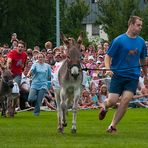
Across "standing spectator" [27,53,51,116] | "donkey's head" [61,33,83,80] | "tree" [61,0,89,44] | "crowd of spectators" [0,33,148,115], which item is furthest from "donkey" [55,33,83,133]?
"tree" [61,0,89,44]

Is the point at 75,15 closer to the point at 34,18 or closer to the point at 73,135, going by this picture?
the point at 34,18

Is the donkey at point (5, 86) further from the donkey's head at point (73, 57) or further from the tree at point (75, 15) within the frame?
the tree at point (75, 15)

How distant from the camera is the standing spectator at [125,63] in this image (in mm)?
15883

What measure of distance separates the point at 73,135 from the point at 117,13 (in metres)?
48.1

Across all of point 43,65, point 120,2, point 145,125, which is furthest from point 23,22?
point 145,125

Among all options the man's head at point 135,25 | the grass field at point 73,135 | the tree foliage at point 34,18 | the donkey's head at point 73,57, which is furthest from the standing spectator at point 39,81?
the tree foliage at point 34,18

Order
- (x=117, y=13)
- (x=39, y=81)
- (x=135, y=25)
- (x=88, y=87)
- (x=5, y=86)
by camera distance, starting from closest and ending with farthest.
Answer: (x=135, y=25) → (x=5, y=86) → (x=39, y=81) → (x=88, y=87) → (x=117, y=13)

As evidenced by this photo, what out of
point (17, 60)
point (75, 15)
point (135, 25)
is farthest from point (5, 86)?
point (75, 15)

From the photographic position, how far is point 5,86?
23.2 meters

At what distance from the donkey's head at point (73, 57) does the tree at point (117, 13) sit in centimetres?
4394

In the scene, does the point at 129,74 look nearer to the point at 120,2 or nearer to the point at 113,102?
the point at 113,102

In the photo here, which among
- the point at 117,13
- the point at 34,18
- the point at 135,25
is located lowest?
the point at 135,25

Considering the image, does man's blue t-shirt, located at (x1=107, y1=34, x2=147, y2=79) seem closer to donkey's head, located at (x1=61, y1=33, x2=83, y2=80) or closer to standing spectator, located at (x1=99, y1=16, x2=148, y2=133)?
standing spectator, located at (x1=99, y1=16, x2=148, y2=133)

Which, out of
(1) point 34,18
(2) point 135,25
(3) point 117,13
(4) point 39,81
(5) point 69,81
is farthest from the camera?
(1) point 34,18
